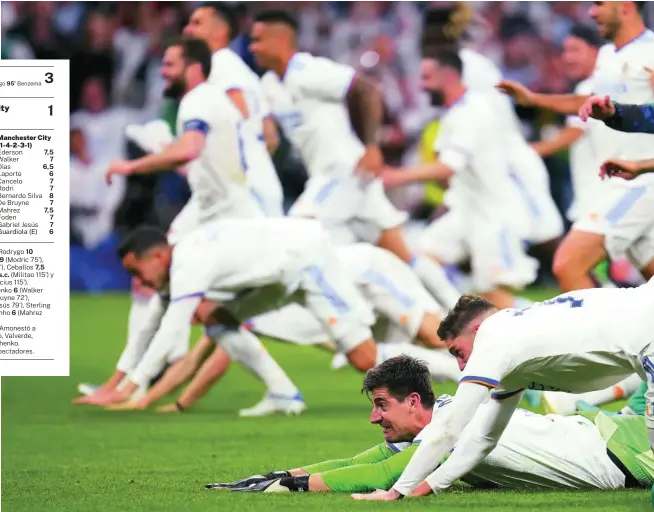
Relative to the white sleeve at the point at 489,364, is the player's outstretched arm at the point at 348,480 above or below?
below

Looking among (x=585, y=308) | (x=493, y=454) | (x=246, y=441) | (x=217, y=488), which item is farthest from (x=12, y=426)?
(x=585, y=308)

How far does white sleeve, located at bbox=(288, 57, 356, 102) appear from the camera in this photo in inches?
409

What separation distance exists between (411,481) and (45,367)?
134cm

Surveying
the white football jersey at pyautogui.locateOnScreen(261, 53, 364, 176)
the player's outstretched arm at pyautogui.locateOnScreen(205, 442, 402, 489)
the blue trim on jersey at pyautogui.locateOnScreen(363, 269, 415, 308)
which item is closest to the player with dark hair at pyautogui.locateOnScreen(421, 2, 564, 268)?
the white football jersey at pyautogui.locateOnScreen(261, 53, 364, 176)

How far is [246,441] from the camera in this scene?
7328 mm

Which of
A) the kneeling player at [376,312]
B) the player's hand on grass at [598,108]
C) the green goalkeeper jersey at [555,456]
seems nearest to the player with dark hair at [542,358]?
the green goalkeeper jersey at [555,456]

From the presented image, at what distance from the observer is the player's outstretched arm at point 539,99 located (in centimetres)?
668

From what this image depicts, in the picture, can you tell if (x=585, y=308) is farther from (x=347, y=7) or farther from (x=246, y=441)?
(x=347, y=7)

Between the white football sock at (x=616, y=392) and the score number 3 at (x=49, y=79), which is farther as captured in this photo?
the white football sock at (x=616, y=392)

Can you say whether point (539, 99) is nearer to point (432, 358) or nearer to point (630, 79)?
point (630, 79)

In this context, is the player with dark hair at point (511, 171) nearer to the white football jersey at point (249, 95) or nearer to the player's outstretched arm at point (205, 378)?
the white football jersey at point (249, 95)

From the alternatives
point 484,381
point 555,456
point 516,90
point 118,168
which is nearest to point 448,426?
point 484,381

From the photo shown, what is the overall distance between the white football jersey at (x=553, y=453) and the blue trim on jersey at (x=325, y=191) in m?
5.23

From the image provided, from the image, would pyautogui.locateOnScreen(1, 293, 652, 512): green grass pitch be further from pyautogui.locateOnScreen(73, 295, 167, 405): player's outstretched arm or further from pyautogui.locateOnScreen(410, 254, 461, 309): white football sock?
pyautogui.locateOnScreen(410, 254, 461, 309): white football sock
